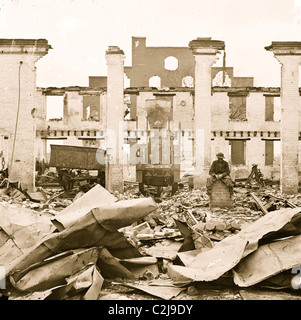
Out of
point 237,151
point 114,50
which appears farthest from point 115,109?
point 237,151

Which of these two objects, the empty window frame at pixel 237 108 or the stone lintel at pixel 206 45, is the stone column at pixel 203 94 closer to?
the stone lintel at pixel 206 45

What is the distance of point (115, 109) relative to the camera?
22.3m

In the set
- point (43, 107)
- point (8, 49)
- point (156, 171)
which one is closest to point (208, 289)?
point (156, 171)

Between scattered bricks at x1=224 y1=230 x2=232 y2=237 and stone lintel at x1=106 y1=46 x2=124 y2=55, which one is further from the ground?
stone lintel at x1=106 y1=46 x2=124 y2=55

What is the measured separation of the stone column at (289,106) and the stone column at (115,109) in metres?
7.32

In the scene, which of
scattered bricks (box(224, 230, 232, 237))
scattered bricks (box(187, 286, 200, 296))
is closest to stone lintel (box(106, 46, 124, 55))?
scattered bricks (box(224, 230, 232, 237))

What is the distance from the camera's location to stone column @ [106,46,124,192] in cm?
2189

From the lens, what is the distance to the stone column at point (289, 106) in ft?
71.0

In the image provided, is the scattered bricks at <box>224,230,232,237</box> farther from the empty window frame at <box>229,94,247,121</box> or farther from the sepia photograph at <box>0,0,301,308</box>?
the empty window frame at <box>229,94,247,121</box>

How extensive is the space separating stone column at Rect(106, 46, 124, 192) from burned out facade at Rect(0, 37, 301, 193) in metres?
0.05

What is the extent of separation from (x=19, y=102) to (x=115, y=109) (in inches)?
180

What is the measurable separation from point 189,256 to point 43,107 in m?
25.6

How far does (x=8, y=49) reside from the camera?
2145 centimetres
